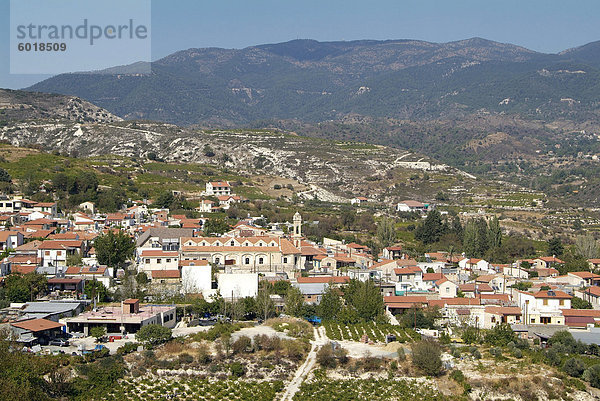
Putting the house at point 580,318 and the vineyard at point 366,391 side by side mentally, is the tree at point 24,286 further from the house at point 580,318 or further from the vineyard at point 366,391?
the house at point 580,318

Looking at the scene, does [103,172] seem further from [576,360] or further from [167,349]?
[576,360]

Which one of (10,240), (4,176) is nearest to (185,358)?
(10,240)

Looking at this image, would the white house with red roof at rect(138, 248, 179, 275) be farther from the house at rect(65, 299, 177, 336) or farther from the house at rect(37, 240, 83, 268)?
the house at rect(65, 299, 177, 336)

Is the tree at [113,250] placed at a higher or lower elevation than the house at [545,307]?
higher

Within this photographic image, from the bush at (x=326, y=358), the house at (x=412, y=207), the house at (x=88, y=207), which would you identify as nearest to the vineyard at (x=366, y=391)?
the bush at (x=326, y=358)

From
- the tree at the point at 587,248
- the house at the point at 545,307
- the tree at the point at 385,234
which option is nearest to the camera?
the house at the point at 545,307

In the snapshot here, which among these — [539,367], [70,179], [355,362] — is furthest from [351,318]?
[70,179]

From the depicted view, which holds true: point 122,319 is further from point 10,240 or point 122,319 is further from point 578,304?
point 578,304
